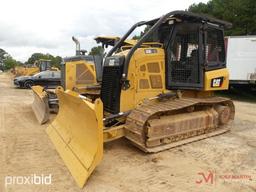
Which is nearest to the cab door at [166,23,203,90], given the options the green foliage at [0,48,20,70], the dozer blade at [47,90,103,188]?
the dozer blade at [47,90,103,188]

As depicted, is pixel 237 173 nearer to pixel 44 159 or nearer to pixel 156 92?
pixel 156 92

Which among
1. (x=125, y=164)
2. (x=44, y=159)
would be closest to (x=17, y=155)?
(x=44, y=159)

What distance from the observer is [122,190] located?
14.2 ft

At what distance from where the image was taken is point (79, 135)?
18.0ft

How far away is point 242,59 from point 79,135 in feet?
40.3

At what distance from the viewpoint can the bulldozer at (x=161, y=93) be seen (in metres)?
5.86

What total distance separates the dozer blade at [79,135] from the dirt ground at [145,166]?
15 cm
